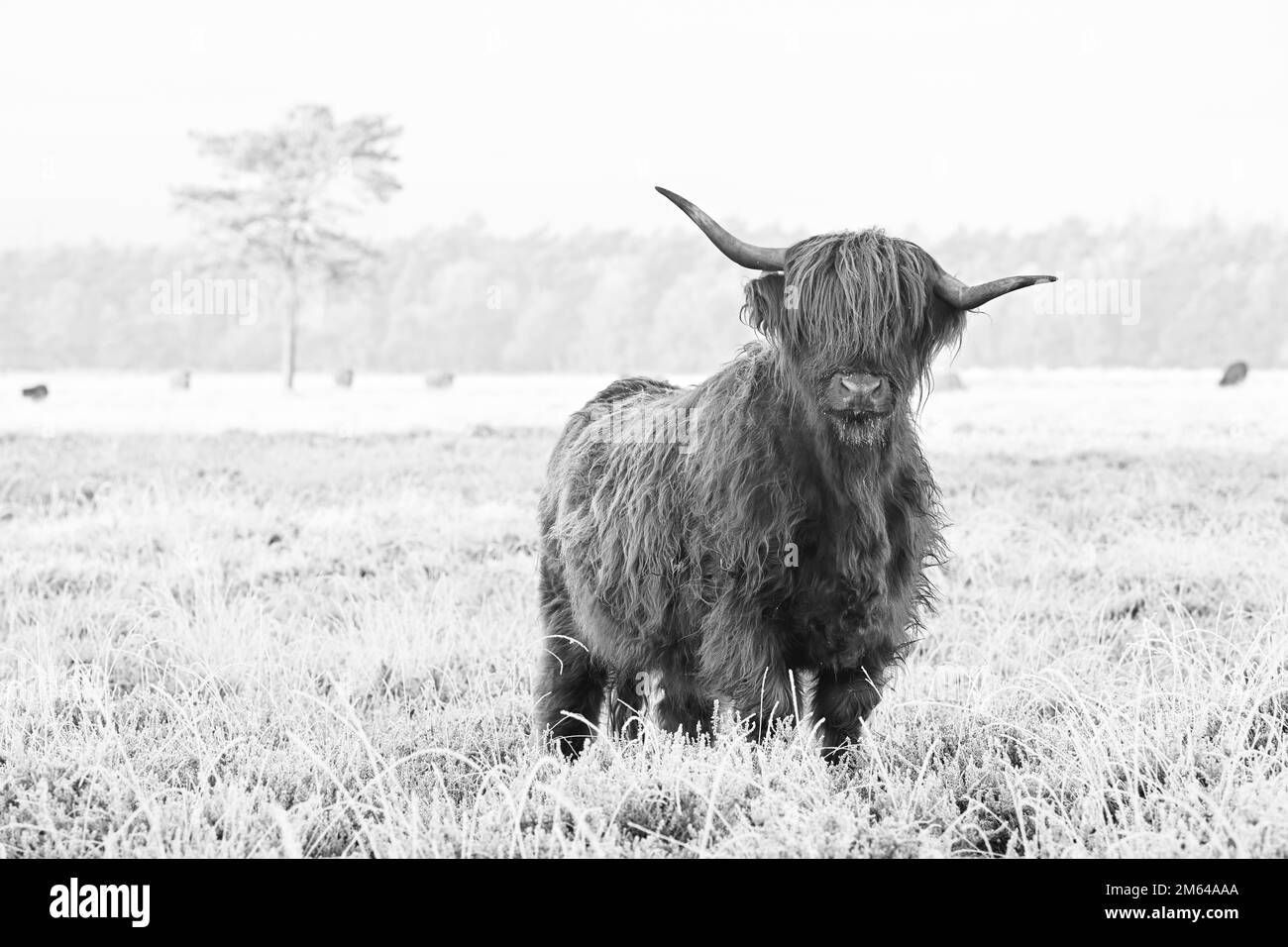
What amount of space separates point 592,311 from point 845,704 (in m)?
56.5

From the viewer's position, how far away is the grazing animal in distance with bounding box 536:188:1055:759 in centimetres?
351

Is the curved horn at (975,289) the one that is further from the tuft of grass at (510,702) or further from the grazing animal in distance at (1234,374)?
the grazing animal in distance at (1234,374)

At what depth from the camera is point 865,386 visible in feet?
10.8

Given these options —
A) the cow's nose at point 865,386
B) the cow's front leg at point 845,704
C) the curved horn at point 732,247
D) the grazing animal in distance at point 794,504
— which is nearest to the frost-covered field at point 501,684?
the cow's front leg at point 845,704

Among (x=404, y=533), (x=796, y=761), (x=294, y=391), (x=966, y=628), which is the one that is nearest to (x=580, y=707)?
(x=796, y=761)

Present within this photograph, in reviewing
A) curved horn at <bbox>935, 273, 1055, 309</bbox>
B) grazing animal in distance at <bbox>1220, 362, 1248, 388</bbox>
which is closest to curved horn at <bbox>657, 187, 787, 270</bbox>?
curved horn at <bbox>935, 273, 1055, 309</bbox>

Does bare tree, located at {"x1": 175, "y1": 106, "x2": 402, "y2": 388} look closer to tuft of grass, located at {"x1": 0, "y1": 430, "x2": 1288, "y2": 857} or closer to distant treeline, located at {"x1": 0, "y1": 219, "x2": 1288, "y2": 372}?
distant treeline, located at {"x1": 0, "y1": 219, "x2": 1288, "y2": 372}

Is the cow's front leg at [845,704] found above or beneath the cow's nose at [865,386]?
beneath

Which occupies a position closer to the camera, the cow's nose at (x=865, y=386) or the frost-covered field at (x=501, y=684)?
the frost-covered field at (x=501, y=684)

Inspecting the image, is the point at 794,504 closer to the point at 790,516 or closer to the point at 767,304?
the point at 790,516

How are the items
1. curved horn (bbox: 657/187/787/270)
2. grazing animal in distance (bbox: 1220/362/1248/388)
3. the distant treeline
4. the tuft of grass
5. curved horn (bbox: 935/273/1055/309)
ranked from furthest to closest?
the distant treeline → grazing animal in distance (bbox: 1220/362/1248/388) → curved horn (bbox: 657/187/787/270) → curved horn (bbox: 935/273/1055/309) → the tuft of grass

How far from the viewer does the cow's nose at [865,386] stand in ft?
10.7

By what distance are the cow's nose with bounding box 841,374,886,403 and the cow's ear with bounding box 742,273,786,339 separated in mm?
458
